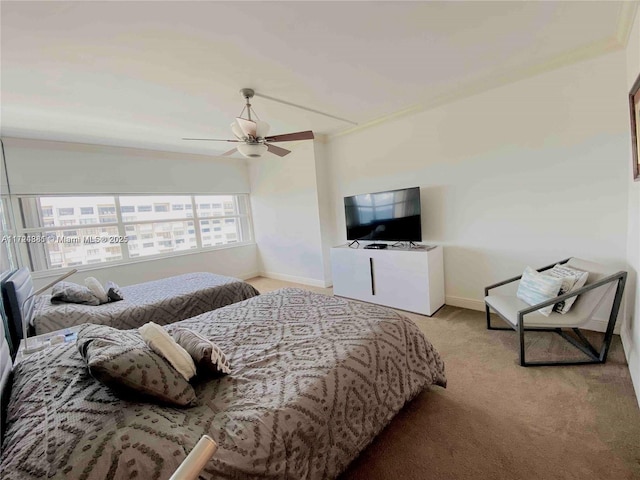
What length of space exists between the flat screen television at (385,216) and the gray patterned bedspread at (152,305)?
178cm

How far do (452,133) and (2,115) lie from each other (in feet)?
16.1

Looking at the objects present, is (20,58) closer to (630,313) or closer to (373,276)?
(373,276)

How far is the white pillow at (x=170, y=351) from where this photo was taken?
129 centimetres

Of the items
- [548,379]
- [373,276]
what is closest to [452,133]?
[373,276]

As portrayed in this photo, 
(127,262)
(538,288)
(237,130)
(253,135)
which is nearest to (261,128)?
(253,135)

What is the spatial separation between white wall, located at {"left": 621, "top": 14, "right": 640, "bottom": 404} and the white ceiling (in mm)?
292

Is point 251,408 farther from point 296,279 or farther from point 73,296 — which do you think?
point 296,279

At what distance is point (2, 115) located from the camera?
2.95 m

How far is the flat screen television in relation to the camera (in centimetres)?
357

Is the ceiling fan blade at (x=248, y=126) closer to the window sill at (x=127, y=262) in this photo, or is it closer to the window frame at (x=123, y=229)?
the window frame at (x=123, y=229)

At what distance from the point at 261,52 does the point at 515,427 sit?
120 inches

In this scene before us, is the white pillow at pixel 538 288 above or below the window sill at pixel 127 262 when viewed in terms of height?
below

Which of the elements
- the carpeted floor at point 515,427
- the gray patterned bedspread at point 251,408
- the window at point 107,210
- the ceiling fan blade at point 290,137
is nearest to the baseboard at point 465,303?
the carpeted floor at point 515,427

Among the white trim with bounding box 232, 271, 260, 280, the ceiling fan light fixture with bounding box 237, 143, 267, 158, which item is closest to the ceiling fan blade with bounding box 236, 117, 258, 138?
the ceiling fan light fixture with bounding box 237, 143, 267, 158
